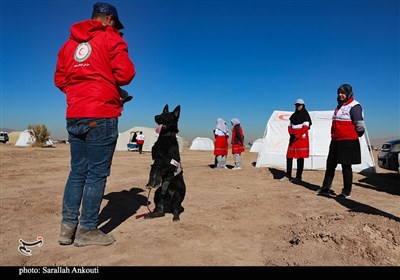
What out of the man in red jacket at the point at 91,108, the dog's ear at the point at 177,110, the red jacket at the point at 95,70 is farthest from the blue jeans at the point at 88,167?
the dog's ear at the point at 177,110

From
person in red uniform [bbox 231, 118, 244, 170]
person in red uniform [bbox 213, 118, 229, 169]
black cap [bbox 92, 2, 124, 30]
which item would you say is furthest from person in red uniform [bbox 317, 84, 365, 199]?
person in red uniform [bbox 213, 118, 229, 169]

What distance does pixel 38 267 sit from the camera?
227cm

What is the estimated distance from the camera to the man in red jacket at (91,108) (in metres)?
2.75

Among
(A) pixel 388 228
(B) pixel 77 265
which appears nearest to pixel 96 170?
(B) pixel 77 265

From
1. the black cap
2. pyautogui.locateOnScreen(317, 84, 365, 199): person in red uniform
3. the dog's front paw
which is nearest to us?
the black cap

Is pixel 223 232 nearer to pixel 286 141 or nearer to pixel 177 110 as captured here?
pixel 177 110

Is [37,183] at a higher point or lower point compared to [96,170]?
lower

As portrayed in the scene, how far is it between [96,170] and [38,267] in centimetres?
96

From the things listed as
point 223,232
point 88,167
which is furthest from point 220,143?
point 88,167

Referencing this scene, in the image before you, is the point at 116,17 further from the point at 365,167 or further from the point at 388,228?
the point at 365,167

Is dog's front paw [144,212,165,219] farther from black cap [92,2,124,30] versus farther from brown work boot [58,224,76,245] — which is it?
black cap [92,2,124,30]

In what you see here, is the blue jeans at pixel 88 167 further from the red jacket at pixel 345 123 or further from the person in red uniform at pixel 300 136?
the person in red uniform at pixel 300 136

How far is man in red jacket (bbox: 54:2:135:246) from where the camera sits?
2.75 m

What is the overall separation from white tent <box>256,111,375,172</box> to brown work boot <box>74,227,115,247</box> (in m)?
9.60
